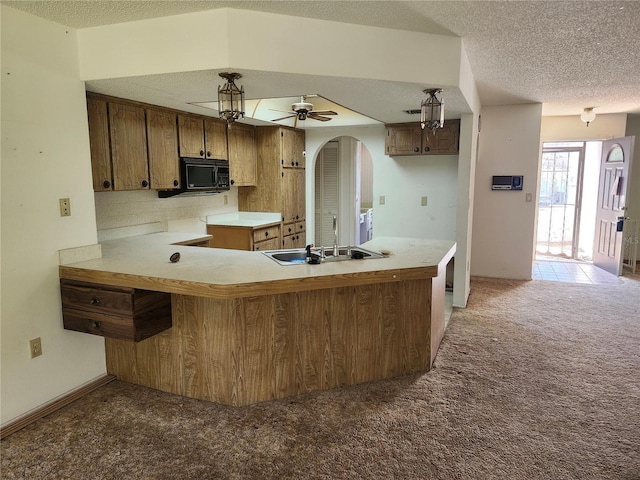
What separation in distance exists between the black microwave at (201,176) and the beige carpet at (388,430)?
1855 millimetres

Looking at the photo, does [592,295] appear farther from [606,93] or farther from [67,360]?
[67,360]

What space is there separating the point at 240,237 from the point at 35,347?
242cm

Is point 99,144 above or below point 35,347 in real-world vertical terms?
above

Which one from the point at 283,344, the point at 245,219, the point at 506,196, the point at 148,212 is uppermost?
the point at 506,196

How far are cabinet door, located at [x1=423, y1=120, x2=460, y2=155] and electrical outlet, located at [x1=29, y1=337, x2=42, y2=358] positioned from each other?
158 inches

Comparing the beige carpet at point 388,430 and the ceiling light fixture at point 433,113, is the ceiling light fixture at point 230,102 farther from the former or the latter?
the beige carpet at point 388,430

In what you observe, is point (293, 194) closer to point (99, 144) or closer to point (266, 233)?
point (266, 233)

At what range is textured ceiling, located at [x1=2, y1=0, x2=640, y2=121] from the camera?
7.48 feet

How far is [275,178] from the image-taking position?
16.9 ft

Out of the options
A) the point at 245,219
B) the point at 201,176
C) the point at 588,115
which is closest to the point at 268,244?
the point at 245,219

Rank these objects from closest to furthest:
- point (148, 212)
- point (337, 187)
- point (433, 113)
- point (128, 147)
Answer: point (433, 113) → point (128, 147) → point (148, 212) → point (337, 187)

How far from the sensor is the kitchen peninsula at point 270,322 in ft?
8.09

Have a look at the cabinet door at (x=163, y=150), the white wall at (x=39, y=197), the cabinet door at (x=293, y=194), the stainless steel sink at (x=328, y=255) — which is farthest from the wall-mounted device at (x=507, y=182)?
the white wall at (x=39, y=197)

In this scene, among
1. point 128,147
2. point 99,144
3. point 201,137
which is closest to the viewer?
point 99,144
